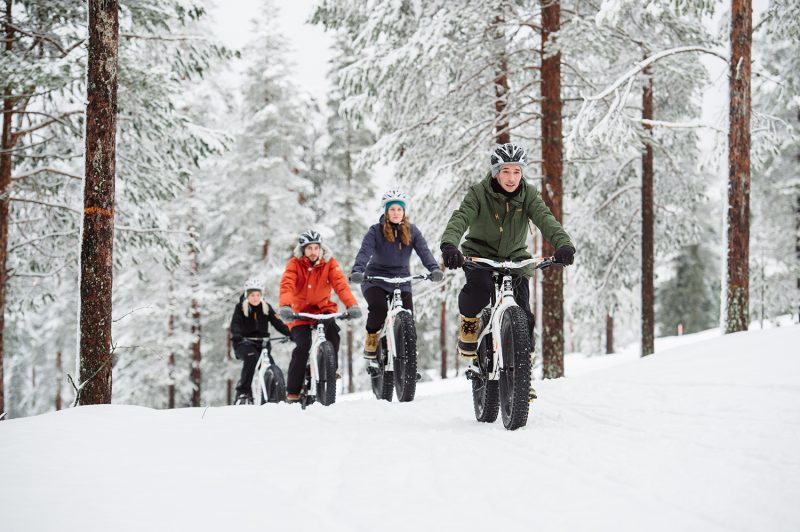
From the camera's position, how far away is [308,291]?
7.98 m

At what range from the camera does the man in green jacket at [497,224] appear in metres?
5.09

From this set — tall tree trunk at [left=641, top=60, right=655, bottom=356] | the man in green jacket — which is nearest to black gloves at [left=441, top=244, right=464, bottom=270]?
the man in green jacket

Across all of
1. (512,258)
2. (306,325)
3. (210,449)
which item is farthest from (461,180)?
(210,449)

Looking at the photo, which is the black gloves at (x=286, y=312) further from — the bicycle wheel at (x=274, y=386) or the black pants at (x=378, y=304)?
the bicycle wheel at (x=274, y=386)

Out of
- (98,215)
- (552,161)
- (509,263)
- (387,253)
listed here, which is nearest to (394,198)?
(387,253)

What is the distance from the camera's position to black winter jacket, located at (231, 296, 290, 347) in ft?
32.7

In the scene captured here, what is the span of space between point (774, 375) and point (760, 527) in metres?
3.52

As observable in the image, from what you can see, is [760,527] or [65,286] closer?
[760,527]

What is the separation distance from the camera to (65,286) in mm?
22078

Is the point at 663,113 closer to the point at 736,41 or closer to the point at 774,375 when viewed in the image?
the point at 736,41

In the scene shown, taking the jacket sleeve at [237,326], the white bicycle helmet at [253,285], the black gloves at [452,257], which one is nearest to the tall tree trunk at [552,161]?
the white bicycle helmet at [253,285]

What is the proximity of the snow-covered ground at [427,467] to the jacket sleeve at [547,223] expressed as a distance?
145cm

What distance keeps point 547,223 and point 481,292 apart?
0.79m

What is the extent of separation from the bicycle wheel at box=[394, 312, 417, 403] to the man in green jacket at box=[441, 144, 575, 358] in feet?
5.48
